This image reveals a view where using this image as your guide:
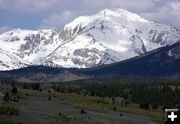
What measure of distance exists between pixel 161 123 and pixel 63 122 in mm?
14845

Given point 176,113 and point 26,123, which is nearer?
point 176,113

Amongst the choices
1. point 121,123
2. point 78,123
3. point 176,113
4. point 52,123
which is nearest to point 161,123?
point 121,123

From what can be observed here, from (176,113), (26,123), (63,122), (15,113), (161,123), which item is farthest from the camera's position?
(161,123)

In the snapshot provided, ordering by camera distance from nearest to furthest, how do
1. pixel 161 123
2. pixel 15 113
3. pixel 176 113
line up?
pixel 176 113, pixel 15 113, pixel 161 123

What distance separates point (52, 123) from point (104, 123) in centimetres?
651

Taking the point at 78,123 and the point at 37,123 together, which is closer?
the point at 37,123

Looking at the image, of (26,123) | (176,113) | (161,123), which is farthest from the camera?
(161,123)

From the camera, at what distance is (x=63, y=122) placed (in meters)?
36.1

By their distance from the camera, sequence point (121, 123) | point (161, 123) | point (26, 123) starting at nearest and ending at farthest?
1. point (26, 123)
2. point (121, 123)
3. point (161, 123)

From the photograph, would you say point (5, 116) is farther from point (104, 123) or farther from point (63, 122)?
point (104, 123)

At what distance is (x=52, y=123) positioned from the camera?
3441 cm

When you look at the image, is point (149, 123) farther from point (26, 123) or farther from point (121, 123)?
point (26, 123)

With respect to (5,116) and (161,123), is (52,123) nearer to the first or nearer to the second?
(5,116)

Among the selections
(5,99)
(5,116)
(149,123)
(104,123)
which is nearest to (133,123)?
(149,123)
